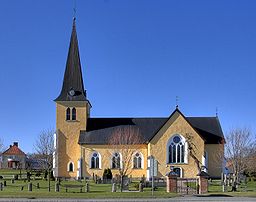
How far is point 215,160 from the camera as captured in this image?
215 ft

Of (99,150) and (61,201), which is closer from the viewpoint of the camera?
(61,201)

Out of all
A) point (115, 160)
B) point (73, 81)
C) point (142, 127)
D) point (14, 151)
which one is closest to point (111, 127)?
point (142, 127)

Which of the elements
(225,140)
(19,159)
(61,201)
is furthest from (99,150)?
(19,159)

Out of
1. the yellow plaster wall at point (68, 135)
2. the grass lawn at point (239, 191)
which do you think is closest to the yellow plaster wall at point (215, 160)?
the grass lawn at point (239, 191)

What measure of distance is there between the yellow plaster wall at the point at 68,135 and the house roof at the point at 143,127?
1270mm

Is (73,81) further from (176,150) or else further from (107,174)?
(176,150)

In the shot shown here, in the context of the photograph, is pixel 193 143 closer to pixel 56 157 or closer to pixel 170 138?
pixel 170 138

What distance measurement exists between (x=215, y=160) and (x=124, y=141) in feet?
42.5

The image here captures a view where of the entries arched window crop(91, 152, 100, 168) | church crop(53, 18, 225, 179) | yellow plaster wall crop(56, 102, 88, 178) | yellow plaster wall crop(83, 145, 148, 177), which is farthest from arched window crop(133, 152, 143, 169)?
yellow plaster wall crop(56, 102, 88, 178)

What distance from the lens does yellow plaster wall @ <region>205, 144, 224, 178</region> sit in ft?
214

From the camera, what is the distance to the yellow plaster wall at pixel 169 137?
210 ft

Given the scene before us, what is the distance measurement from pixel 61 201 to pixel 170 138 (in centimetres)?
3708

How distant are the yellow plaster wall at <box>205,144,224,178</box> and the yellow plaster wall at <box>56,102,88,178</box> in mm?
18380

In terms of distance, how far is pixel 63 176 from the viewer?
220 ft
